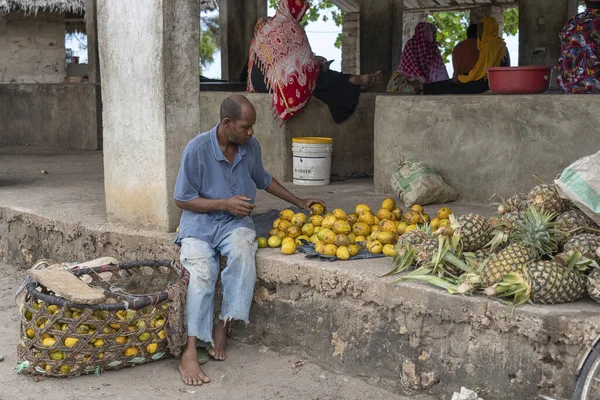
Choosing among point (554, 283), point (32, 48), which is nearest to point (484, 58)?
point (554, 283)

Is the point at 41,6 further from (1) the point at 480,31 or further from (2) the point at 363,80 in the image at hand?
(2) the point at 363,80

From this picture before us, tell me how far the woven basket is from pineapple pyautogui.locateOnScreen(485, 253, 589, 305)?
5.89 feet

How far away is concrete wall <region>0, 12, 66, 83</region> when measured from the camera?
48.0 feet

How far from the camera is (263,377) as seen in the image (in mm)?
4332

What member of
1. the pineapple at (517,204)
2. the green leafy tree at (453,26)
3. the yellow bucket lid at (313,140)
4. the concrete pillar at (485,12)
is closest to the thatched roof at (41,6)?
the concrete pillar at (485,12)

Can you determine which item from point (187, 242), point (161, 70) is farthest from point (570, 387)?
point (161, 70)

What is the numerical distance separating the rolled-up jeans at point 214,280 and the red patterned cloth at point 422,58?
7.13m

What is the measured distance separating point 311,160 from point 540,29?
5.70m

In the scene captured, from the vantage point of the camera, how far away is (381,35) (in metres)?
12.3

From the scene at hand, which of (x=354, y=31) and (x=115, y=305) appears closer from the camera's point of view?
(x=115, y=305)

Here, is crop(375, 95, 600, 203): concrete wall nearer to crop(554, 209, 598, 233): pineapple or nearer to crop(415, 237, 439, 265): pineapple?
crop(554, 209, 598, 233): pineapple

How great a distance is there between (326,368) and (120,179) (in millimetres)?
2116

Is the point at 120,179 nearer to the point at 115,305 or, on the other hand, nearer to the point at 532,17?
the point at 115,305

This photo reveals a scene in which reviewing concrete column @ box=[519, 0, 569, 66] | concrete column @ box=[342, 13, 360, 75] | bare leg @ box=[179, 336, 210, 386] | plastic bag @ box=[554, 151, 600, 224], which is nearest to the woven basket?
bare leg @ box=[179, 336, 210, 386]
